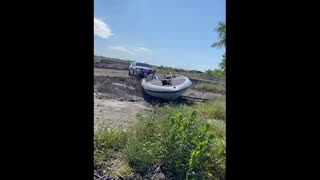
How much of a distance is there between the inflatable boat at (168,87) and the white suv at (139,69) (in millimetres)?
958

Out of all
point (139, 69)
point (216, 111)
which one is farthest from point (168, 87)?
point (216, 111)

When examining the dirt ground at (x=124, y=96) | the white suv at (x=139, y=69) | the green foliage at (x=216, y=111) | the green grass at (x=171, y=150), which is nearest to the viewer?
the green grass at (x=171, y=150)

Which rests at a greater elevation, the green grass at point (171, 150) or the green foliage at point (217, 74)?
the green foliage at point (217, 74)

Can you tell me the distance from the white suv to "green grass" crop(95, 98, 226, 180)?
13.9ft

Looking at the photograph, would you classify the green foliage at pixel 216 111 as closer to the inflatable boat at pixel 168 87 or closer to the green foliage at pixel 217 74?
the green foliage at pixel 217 74

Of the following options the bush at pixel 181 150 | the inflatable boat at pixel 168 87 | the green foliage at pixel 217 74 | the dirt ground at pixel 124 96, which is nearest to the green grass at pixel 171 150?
the bush at pixel 181 150

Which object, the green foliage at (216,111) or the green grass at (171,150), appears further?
the green foliage at (216,111)

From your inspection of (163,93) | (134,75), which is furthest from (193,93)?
(134,75)

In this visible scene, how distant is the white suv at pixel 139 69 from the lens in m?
6.78
